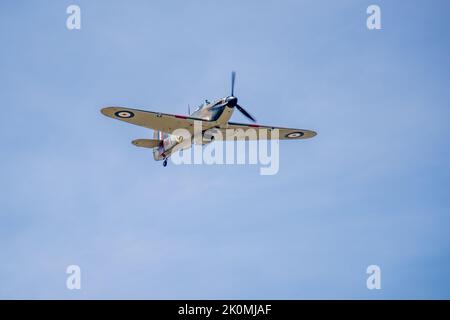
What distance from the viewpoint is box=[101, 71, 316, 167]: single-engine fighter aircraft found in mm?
32156

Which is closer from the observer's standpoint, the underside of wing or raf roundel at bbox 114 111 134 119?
raf roundel at bbox 114 111 134 119

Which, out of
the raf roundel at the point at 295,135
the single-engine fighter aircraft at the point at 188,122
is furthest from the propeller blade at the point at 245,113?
the raf roundel at the point at 295,135

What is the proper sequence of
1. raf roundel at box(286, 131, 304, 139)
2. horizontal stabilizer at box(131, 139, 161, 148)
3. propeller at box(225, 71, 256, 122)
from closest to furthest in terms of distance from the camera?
propeller at box(225, 71, 256, 122)
horizontal stabilizer at box(131, 139, 161, 148)
raf roundel at box(286, 131, 304, 139)

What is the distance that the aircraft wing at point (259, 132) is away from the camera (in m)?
34.8

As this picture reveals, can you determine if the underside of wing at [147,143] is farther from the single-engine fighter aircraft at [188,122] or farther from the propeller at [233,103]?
the propeller at [233,103]

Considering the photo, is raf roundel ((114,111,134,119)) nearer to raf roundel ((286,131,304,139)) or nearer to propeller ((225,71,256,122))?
propeller ((225,71,256,122))

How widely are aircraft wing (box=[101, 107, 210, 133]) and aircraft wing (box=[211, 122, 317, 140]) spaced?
1.62 meters

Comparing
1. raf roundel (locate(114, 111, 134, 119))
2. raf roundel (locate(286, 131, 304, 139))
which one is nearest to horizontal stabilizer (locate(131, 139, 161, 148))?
raf roundel (locate(114, 111, 134, 119))

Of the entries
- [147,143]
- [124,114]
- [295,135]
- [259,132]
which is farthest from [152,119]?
[295,135]

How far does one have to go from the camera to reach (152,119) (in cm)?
3366
